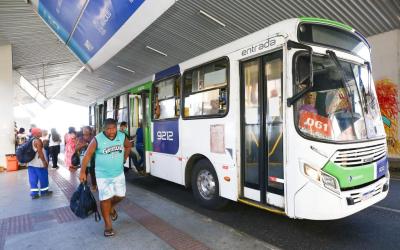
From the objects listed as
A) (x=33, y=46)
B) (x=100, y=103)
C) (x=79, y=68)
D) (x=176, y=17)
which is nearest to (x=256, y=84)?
(x=176, y=17)

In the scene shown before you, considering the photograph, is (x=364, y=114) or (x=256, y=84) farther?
(x=256, y=84)

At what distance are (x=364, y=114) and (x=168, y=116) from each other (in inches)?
162

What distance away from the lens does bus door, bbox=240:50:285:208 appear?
4137mm

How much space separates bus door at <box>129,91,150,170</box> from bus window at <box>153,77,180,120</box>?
65 centimetres

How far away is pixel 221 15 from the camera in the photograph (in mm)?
9711

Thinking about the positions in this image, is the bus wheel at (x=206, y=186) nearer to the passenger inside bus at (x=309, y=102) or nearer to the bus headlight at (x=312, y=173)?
the bus headlight at (x=312, y=173)

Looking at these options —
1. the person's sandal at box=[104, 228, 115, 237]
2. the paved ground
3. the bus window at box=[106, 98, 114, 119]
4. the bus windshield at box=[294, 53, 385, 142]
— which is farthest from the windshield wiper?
the bus window at box=[106, 98, 114, 119]

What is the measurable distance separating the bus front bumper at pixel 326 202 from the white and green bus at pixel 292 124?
0.01m

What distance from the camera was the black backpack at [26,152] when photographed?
6.62 meters

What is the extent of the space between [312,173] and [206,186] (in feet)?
8.15

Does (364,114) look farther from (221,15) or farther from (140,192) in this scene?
(221,15)

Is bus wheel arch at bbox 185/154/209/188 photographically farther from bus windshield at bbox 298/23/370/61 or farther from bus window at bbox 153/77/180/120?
bus windshield at bbox 298/23/370/61

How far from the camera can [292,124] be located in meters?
3.78

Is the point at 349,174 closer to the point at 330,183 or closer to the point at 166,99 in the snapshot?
the point at 330,183
